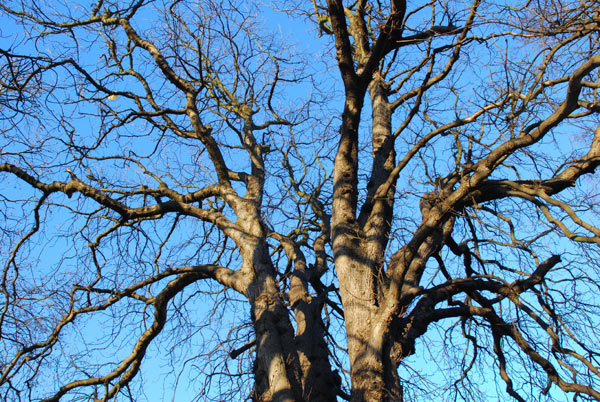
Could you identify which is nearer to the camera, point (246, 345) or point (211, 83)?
point (246, 345)

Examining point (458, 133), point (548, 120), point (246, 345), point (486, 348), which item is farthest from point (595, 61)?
point (246, 345)

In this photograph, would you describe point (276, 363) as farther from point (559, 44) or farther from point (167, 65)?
point (167, 65)

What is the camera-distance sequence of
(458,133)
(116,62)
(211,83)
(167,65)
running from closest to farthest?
(458,133) < (167,65) < (116,62) < (211,83)

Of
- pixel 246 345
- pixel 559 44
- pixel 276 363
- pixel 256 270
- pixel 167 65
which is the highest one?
pixel 167 65

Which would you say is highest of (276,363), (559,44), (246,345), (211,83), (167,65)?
(211,83)

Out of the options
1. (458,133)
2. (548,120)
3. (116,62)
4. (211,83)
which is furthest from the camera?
(211,83)

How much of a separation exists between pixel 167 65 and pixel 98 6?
1.17 metres

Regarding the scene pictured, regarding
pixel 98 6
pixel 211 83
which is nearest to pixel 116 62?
pixel 98 6

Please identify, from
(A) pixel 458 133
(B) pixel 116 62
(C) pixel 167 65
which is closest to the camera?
(A) pixel 458 133

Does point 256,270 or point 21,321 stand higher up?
point 21,321

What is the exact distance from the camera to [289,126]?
754 cm

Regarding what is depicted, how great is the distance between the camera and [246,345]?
A: 5250 millimetres

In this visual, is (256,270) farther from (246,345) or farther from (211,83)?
(211,83)

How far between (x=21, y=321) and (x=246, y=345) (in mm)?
2410
